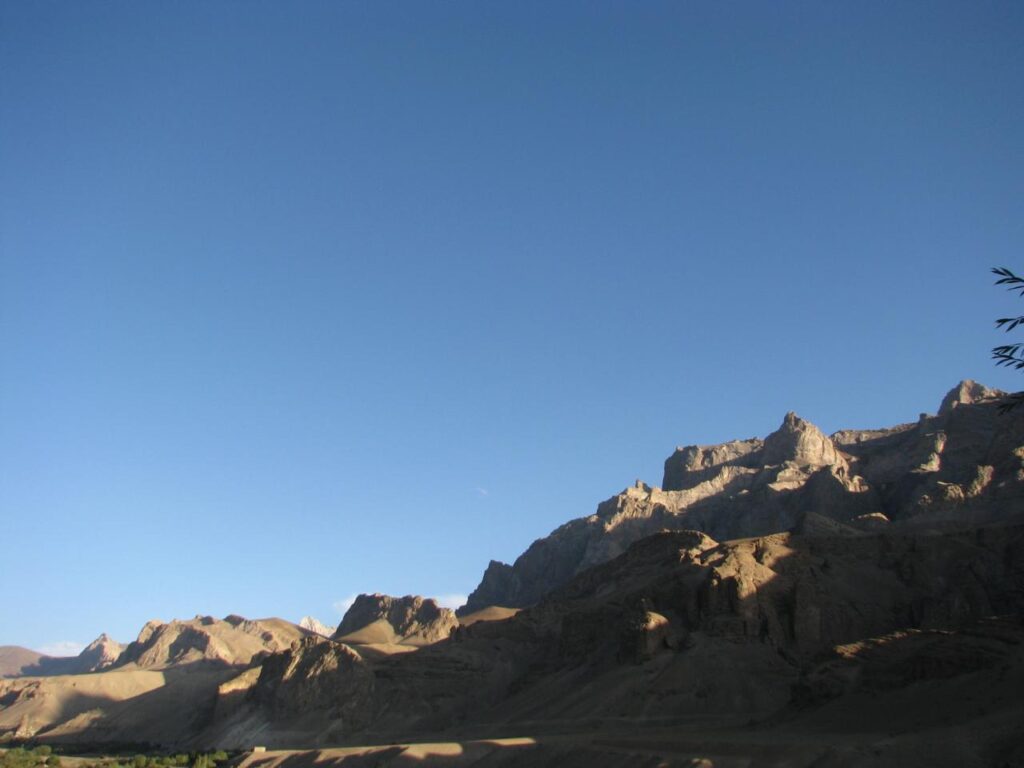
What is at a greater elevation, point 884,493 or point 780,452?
point 780,452

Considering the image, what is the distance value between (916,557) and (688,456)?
343 feet

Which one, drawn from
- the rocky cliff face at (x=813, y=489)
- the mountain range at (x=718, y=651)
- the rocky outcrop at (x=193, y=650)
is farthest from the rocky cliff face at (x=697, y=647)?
the rocky outcrop at (x=193, y=650)

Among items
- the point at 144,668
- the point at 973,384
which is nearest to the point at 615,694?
the point at 973,384

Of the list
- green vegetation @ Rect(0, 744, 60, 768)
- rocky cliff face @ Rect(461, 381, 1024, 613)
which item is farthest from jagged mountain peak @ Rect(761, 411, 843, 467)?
green vegetation @ Rect(0, 744, 60, 768)

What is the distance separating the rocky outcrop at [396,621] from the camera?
6088 inches

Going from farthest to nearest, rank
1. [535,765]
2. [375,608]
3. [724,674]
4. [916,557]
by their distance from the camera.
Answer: [375,608] → [916,557] → [724,674] → [535,765]

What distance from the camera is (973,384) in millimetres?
159625

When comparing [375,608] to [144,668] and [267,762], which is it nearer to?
[144,668]

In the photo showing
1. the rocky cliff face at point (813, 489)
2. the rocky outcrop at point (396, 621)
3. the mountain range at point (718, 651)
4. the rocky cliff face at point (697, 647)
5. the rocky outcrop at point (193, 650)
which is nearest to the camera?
the mountain range at point (718, 651)

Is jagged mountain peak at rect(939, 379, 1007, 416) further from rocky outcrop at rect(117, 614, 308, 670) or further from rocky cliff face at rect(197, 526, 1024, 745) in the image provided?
rocky outcrop at rect(117, 614, 308, 670)

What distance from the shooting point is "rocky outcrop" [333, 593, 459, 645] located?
507ft

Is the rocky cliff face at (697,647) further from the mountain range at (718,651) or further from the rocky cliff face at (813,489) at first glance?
the rocky cliff face at (813,489)

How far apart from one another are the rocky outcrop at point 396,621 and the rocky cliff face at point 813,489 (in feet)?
47.9

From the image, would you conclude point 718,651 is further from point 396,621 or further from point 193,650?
point 193,650
